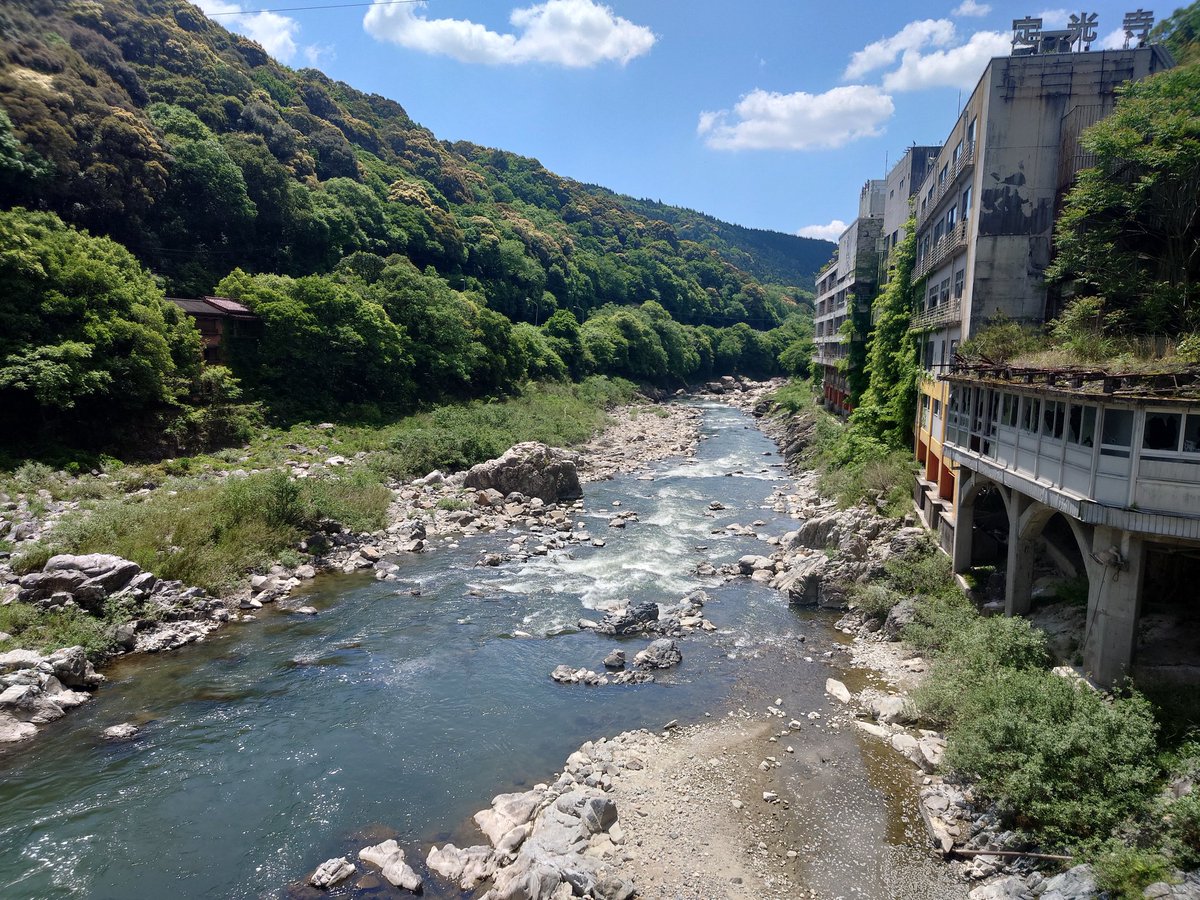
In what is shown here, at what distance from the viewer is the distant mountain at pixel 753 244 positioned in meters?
172

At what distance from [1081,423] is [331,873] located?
13.8 meters

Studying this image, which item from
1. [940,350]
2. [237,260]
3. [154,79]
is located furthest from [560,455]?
[154,79]

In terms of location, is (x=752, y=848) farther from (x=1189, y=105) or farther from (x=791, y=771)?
(x=1189, y=105)

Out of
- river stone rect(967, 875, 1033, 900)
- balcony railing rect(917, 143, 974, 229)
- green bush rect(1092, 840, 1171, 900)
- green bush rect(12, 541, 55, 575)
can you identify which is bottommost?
river stone rect(967, 875, 1033, 900)

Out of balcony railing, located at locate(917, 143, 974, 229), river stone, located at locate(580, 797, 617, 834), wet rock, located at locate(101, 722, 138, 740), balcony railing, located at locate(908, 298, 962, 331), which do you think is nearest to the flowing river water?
wet rock, located at locate(101, 722, 138, 740)

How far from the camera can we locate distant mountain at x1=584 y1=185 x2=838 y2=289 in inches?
6791

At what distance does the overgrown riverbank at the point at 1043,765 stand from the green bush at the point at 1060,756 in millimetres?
15

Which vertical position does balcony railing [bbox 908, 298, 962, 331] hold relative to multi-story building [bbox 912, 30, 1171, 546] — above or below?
below

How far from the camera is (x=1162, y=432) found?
33.4 feet

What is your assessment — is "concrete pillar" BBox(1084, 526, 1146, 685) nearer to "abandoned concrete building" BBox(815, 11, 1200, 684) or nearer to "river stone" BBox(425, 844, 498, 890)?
"abandoned concrete building" BBox(815, 11, 1200, 684)

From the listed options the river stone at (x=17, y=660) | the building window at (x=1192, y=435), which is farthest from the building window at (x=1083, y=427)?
the river stone at (x=17, y=660)

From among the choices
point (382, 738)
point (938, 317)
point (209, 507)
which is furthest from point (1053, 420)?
point (209, 507)

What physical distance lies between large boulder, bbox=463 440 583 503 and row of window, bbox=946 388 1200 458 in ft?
64.0

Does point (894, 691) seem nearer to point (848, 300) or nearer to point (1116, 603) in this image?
point (1116, 603)
